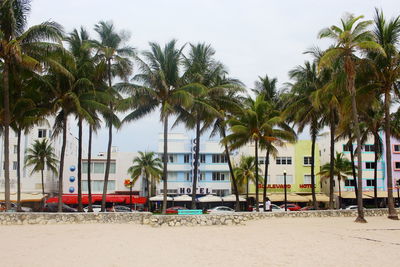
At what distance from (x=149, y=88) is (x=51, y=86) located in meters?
6.60

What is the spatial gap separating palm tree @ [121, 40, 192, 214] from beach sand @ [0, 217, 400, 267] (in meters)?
9.67

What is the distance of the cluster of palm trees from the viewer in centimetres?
2458

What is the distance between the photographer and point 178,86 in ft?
100

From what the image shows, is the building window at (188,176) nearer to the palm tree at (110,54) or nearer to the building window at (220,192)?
the building window at (220,192)

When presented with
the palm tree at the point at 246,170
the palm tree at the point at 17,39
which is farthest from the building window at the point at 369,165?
the palm tree at the point at 17,39

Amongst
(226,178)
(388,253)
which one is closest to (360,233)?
(388,253)

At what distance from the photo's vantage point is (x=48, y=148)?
177 ft

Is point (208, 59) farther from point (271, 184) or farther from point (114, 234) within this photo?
point (271, 184)

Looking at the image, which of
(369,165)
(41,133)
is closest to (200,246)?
(41,133)

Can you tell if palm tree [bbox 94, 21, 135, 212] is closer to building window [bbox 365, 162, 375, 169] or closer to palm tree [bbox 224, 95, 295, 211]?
palm tree [bbox 224, 95, 295, 211]

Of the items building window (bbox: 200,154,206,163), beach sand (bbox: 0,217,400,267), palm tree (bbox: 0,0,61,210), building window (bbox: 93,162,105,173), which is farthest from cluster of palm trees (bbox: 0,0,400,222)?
building window (bbox: 93,162,105,173)

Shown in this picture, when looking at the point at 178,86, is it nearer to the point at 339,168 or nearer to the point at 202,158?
the point at 202,158

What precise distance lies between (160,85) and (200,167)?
90.9 ft

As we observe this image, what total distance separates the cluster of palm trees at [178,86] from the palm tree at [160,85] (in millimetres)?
73
